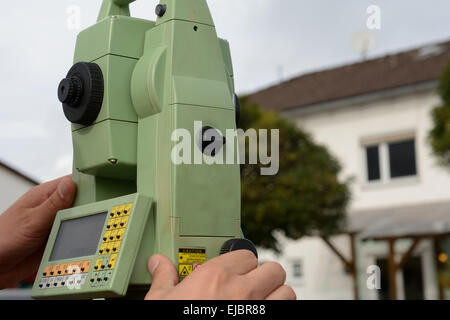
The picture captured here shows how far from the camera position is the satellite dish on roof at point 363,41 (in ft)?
47.1

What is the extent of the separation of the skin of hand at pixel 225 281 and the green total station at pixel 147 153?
10cm

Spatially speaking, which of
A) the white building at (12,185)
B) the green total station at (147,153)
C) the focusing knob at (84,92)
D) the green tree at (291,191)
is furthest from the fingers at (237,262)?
the green tree at (291,191)

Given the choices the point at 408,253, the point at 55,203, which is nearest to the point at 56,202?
the point at 55,203

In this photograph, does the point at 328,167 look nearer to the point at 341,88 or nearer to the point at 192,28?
the point at 341,88

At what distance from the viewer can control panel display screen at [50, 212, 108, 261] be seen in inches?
67.7

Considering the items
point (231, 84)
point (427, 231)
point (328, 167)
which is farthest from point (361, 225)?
point (231, 84)

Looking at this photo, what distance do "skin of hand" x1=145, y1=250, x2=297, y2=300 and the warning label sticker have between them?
4 centimetres

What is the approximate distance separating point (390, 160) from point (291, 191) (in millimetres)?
4008

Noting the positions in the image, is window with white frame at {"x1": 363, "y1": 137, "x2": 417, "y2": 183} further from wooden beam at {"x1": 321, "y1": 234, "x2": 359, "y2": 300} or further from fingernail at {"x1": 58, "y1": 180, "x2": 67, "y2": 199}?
fingernail at {"x1": 58, "y1": 180, "x2": 67, "y2": 199}

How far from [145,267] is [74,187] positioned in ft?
1.68

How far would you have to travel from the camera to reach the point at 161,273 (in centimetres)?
154

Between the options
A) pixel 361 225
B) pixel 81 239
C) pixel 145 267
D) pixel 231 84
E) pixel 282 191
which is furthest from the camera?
pixel 361 225

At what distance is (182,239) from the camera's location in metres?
1.66

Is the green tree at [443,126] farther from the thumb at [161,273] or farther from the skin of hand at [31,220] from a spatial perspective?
the thumb at [161,273]
